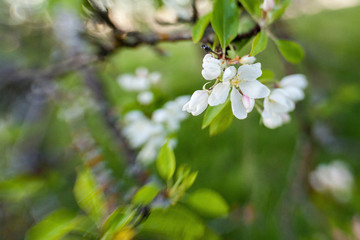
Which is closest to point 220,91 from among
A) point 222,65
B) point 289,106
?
point 222,65

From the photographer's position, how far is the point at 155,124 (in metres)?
0.72

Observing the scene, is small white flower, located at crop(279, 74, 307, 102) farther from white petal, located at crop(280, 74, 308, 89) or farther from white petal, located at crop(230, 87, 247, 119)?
white petal, located at crop(230, 87, 247, 119)

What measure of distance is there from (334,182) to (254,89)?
1.15 meters

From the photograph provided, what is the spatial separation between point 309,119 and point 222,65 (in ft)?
2.85

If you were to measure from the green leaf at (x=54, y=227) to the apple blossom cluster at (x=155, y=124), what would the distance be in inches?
11.5

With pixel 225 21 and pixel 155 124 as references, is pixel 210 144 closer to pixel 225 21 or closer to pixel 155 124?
pixel 155 124

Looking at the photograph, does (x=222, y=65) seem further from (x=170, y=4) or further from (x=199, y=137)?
(x=199, y=137)

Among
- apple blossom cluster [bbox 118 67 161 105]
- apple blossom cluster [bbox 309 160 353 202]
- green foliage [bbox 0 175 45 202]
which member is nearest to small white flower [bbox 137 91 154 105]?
apple blossom cluster [bbox 118 67 161 105]

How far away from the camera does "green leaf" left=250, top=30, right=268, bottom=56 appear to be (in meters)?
0.34

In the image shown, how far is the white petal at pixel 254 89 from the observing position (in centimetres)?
35

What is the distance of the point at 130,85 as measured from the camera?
672mm

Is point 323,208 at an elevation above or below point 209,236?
below

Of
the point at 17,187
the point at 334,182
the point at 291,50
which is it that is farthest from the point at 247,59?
the point at 334,182

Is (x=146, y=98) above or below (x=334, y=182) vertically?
above
